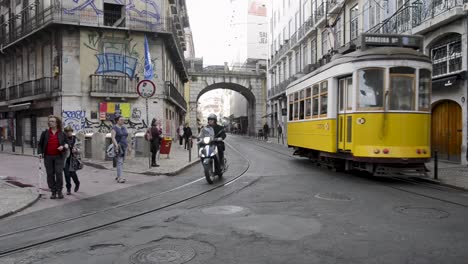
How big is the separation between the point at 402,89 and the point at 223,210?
5.93 m

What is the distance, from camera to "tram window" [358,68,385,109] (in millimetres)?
9977

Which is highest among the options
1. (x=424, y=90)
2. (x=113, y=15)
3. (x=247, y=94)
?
(x=113, y=15)

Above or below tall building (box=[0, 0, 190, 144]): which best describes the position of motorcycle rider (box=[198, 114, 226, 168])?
below

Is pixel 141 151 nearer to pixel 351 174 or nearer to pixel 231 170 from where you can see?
pixel 231 170

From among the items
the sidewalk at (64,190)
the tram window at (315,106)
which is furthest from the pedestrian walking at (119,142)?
the tram window at (315,106)

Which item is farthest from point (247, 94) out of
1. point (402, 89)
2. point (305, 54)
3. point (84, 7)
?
point (402, 89)

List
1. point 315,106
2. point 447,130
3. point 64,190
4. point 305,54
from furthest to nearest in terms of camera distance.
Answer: point 305,54
point 447,130
point 315,106
point 64,190

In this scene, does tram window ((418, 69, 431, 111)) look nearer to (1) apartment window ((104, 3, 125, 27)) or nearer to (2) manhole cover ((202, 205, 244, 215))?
(2) manhole cover ((202, 205, 244, 215))

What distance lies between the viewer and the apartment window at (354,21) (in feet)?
84.0

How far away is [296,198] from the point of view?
7.88m

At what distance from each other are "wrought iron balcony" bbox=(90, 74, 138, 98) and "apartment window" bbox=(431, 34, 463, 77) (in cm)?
1611

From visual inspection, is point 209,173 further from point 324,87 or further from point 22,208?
point 324,87

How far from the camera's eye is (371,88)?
399 inches

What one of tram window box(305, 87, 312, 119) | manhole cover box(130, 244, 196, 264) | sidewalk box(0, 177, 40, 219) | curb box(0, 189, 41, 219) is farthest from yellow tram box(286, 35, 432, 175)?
sidewalk box(0, 177, 40, 219)
